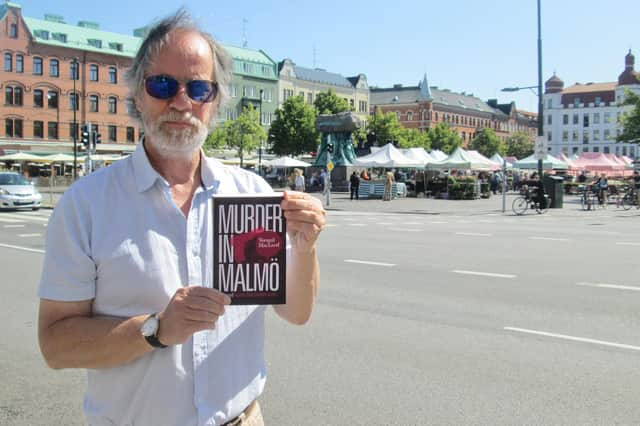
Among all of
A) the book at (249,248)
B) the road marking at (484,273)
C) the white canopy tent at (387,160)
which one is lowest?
the road marking at (484,273)

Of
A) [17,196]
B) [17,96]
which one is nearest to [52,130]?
[17,96]

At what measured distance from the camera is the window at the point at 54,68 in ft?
228

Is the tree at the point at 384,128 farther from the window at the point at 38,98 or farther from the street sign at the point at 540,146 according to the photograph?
the street sign at the point at 540,146

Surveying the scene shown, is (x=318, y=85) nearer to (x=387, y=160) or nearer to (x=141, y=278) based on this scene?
(x=387, y=160)

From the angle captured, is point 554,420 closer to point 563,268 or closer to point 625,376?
point 625,376

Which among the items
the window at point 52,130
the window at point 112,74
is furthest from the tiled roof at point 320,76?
the window at point 52,130

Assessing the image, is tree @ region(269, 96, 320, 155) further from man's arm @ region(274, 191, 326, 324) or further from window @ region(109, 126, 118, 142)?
man's arm @ region(274, 191, 326, 324)

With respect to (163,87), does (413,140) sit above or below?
above

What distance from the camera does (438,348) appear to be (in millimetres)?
5938

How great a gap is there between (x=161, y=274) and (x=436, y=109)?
135892 mm

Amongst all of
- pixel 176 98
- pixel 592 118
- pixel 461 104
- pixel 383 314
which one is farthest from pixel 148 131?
pixel 592 118

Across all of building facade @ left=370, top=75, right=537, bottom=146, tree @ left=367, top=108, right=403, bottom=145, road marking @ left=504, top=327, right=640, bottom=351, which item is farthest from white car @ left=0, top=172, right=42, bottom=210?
building facade @ left=370, top=75, right=537, bottom=146

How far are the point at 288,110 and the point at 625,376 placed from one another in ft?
253

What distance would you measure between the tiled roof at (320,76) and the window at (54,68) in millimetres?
41928
